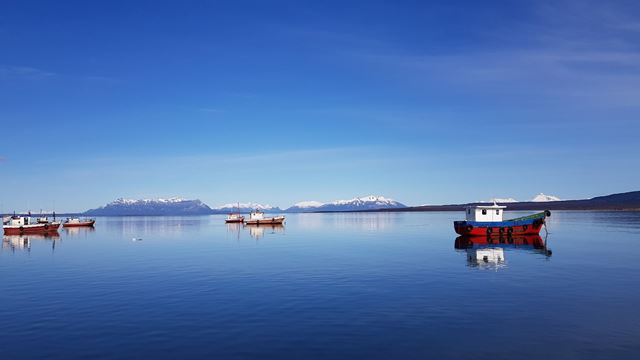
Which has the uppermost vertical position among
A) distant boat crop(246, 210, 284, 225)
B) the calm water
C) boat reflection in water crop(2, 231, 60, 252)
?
distant boat crop(246, 210, 284, 225)

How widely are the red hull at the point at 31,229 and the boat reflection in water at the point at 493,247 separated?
114133 mm

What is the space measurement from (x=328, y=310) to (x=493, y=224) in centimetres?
6651

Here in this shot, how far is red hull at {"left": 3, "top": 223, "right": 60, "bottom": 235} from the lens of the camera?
132 m

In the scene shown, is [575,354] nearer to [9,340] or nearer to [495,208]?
[9,340]

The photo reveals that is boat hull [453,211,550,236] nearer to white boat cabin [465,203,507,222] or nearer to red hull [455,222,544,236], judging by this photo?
red hull [455,222,544,236]

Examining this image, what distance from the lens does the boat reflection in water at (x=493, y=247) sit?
2172 inches

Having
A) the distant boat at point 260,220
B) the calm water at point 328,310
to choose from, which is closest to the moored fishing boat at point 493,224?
the calm water at point 328,310

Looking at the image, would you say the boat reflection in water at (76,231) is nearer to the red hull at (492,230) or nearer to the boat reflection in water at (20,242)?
the boat reflection in water at (20,242)

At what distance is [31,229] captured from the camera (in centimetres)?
13588

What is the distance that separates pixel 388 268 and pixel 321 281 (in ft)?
35.1

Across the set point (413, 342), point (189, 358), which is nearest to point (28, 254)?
point (189, 358)

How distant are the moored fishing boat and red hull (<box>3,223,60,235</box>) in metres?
113

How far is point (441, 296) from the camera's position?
110ft

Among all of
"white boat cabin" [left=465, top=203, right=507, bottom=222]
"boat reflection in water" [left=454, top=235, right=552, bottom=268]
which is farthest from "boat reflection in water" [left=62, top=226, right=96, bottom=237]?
"boat reflection in water" [left=454, top=235, right=552, bottom=268]
